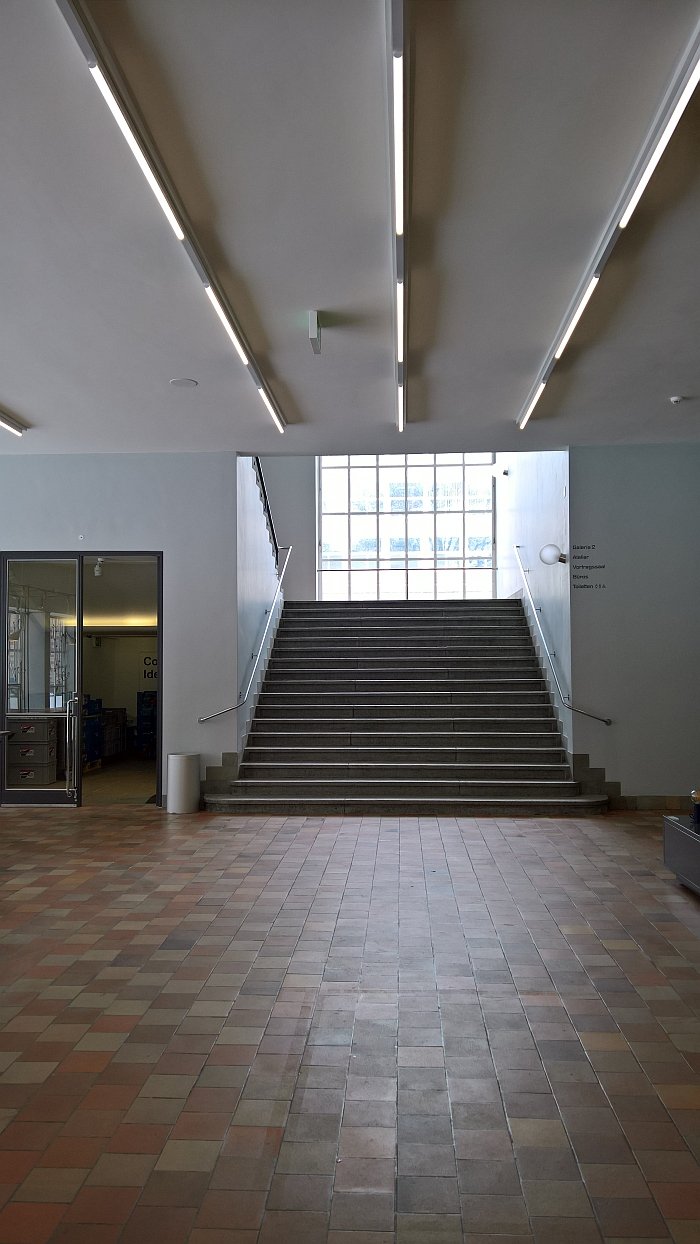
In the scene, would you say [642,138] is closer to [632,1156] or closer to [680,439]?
[632,1156]

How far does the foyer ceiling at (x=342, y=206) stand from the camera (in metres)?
2.96

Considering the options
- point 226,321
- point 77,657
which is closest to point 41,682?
point 77,657

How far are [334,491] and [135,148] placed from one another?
1357cm

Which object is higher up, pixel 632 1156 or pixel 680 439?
pixel 680 439

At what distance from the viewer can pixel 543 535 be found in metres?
10.3

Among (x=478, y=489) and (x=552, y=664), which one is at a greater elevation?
(x=478, y=489)

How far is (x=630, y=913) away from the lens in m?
4.93

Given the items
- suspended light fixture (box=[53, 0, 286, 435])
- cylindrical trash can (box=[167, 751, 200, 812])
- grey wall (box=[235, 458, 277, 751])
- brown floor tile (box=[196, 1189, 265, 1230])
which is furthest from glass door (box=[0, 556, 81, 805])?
brown floor tile (box=[196, 1189, 265, 1230])

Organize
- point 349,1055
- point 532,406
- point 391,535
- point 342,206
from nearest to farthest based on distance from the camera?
1. point 349,1055
2. point 342,206
3. point 532,406
4. point 391,535

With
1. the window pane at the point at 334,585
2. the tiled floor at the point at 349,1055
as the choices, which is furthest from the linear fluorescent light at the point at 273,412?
the window pane at the point at 334,585

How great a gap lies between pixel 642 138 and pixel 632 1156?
356cm

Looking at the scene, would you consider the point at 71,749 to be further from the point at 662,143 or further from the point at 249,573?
the point at 662,143

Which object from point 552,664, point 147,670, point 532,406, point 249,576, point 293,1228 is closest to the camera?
point 293,1228

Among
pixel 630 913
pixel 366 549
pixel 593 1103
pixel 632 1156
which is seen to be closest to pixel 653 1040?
pixel 593 1103
